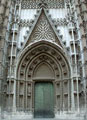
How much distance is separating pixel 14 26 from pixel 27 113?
27.8ft

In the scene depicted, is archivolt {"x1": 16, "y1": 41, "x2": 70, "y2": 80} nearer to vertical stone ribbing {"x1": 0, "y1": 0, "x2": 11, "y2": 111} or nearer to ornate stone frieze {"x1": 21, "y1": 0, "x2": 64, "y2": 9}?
vertical stone ribbing {"x1": 0, "y1": 0, "x2": 11, "y2": 111}

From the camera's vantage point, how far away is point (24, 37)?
Result: 16.0 metres

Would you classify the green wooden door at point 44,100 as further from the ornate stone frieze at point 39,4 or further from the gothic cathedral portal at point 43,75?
the ornate stone frieze at point 39,4

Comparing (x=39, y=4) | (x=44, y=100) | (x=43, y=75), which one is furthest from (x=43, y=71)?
(x=39, y=4)

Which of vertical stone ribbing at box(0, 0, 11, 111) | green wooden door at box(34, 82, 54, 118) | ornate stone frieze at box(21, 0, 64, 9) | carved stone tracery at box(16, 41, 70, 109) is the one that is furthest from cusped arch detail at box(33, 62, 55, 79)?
ornate stone frieze at box(21, 0, 64, 9)

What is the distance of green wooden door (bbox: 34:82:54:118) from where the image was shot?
15.1m

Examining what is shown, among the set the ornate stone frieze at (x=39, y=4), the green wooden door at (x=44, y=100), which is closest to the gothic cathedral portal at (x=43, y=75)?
the green wooden door at (x=44, y=100)

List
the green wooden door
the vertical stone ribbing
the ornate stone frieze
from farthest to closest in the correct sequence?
the ornate stone frieze < the green wooden door < the vertical stone ribbing

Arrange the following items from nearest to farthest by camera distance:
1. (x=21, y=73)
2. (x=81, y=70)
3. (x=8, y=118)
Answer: (x=8, y=118) < (x=81, y=70) < (x=21, y=73)

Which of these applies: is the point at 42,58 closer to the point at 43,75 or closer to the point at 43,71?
the point at 43,71

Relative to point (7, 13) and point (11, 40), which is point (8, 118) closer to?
point (11, 40)

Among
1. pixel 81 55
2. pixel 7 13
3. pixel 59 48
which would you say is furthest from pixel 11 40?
pixel 81 55

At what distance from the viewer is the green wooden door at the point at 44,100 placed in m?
15.1

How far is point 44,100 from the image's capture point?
1548cm
